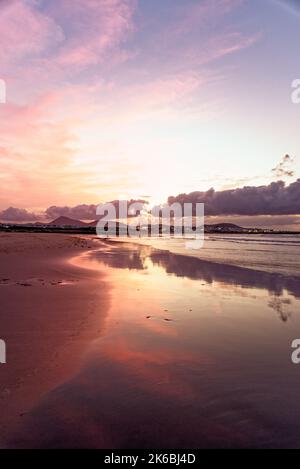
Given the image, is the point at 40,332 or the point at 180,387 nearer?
the point at 180,387

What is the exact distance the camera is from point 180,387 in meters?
4.56

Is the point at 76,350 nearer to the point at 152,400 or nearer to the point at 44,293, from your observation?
the point at 152,400

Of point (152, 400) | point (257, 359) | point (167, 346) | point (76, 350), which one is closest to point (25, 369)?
point (76, 350)

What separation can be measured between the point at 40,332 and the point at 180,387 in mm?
3305

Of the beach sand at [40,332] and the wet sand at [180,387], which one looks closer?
the wet sand at [180,387]

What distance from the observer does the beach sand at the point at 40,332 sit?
13.8 ft

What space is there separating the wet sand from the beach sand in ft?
0.67

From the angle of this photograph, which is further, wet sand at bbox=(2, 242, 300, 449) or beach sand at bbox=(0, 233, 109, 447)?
beach sand at bbox=(0, 233, 109, 447)

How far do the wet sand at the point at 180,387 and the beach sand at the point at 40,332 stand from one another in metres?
0.20

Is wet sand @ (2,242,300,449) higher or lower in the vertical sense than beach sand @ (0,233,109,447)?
lower

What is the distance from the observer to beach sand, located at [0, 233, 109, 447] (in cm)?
422

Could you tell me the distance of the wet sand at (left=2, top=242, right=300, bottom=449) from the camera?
3508mm
